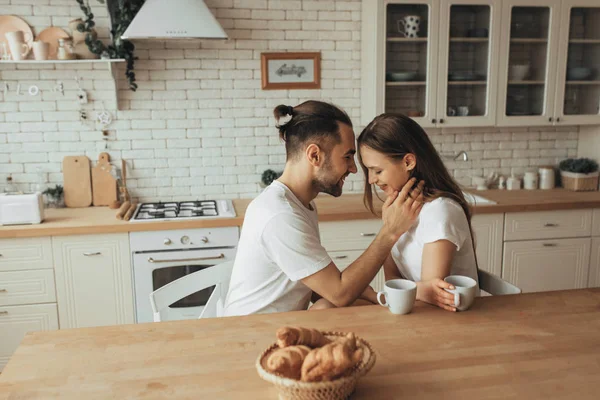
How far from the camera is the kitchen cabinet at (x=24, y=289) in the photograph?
3084 millimetres

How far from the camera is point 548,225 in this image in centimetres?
360

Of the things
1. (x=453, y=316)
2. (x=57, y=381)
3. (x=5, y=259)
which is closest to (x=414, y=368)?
(x=453, y=316)

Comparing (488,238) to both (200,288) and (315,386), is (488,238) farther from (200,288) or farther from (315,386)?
(315,386)

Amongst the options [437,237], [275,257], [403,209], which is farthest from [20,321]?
[437,237]

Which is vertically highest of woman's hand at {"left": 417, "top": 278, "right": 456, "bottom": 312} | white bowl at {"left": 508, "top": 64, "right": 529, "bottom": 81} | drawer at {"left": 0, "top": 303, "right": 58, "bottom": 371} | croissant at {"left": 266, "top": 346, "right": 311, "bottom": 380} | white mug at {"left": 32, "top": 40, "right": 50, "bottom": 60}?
white mug at {"left": 32, "top": 40, "right": 50, "bottom": 60}

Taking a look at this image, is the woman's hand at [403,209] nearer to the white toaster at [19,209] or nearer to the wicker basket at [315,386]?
the wicker basket at [315,386]

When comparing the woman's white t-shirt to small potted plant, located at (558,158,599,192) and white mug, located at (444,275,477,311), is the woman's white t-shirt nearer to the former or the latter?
white mug, located at (444,275,477,311)

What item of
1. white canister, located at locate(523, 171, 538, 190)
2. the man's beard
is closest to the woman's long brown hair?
the man's beard

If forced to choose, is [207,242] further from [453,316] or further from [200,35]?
[453,316]

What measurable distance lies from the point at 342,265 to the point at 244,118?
1.24 m

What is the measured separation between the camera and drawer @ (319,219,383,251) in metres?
3.35

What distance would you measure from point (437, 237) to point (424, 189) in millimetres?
258

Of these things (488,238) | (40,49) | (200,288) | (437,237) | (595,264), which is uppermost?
(40,49)

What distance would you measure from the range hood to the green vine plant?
10.0 inches
